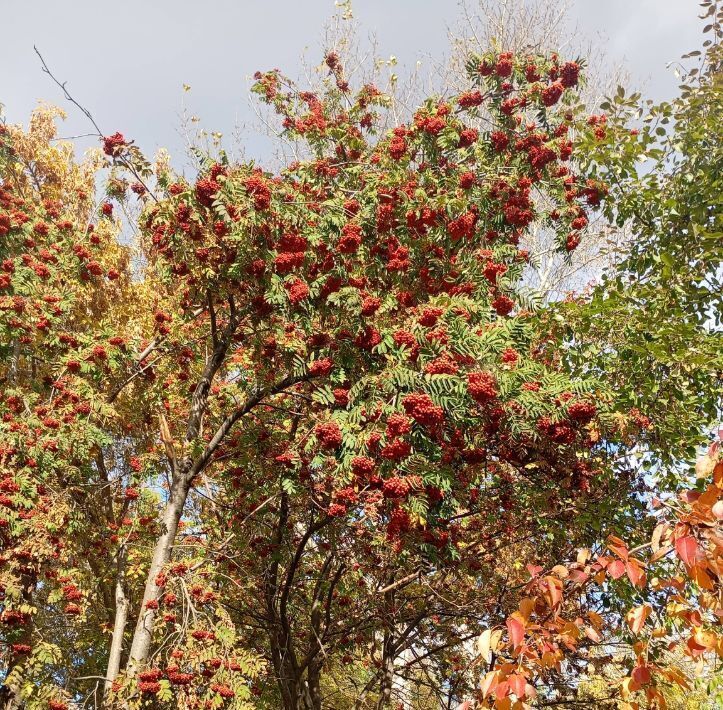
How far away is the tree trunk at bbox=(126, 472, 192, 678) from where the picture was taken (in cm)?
661

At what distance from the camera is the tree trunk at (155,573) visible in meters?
6.61

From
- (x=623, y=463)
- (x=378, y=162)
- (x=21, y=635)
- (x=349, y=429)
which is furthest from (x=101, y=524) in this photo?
(x=623, y=463)

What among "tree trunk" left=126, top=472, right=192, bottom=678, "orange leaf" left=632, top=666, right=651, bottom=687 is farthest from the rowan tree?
"orange leaf" left=632, top=666, right=651, bottom=687

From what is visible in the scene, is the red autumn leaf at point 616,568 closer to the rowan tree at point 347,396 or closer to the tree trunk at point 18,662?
the rowan tree at point 347,396

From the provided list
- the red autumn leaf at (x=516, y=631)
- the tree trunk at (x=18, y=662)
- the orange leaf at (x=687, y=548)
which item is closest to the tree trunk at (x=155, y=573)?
the tree trunk at (x=18, y=662)

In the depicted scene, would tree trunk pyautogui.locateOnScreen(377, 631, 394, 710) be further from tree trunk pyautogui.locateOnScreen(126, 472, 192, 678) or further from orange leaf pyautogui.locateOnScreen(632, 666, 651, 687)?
orange leaf pyautogui.locateOnScreen(632, 666, 651, 687)

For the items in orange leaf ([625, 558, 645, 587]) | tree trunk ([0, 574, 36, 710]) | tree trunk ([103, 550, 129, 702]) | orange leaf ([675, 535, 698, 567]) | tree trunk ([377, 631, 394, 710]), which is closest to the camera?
orange leaf ([675, 535, 698, 567])

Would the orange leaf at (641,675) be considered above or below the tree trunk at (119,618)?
below

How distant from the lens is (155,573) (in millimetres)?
6934

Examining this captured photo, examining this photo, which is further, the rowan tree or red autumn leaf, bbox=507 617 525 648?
the rowan tree

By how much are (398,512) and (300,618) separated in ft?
21.3

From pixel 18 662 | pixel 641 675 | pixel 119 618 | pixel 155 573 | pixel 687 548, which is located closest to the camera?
pixel 687 548

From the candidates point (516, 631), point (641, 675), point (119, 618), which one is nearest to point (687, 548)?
point (641, 675)

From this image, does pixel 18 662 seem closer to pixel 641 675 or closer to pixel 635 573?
pixel 641 675
